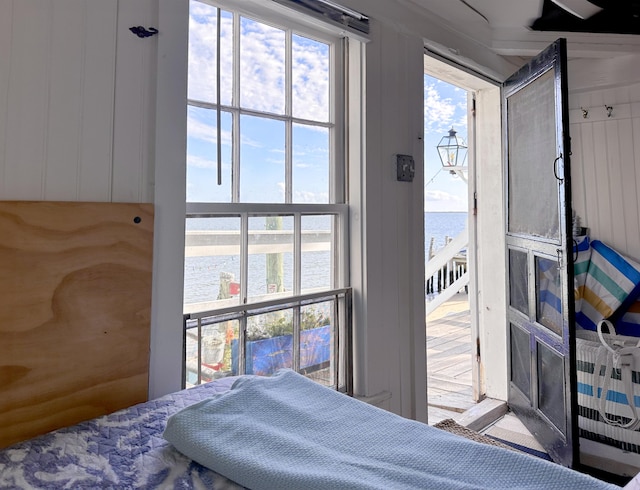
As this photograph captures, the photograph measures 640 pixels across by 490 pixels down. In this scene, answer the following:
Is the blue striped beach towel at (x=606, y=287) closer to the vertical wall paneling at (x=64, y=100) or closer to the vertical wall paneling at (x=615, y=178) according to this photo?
the vertical wall paneling at (x=615, y=178)

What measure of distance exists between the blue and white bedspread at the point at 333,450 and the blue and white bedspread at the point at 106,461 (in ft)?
0.12

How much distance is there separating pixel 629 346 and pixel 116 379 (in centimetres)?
227

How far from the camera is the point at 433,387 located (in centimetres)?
306

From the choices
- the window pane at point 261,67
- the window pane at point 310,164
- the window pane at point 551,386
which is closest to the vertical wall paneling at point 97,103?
the window pane at point 261,67

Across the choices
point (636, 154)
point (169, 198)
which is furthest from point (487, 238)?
point (169, 198)

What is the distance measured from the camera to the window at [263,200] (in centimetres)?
136

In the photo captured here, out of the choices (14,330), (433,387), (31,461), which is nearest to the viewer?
(31,461)

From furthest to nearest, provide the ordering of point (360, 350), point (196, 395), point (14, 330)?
point (360, 350) → point (196, 395) → point (14, 330)

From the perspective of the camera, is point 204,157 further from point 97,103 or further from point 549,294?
point 549,294

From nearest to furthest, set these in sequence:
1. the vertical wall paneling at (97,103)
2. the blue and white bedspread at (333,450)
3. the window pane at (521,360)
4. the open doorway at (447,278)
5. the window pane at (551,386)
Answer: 1. the blue and white bedspread at (333,450)
2. the vertical wall paneling at (97,103)
3. the window pane at (551,386)
4. the window pane at (521,360)
5. the open doorway at (447,278)

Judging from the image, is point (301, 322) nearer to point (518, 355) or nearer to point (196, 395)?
point (196, 395)

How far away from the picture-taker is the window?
1.36 metres

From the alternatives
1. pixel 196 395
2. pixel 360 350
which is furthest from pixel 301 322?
pixel 196 395

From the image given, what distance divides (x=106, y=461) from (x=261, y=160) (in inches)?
40.6
